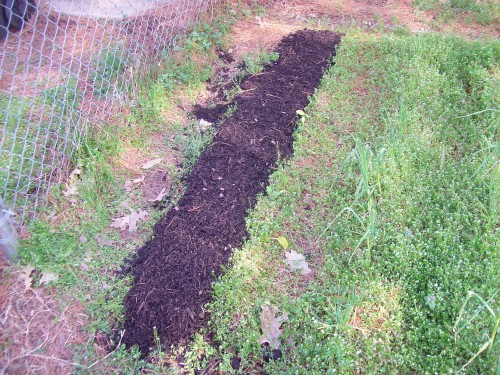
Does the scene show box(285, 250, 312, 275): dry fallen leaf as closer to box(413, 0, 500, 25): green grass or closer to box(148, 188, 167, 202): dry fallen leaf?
box(148, 188, 167, 202): dry fallen leaf

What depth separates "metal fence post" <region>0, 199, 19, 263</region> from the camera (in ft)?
7.86

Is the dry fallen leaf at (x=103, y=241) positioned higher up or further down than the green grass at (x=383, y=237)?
further down

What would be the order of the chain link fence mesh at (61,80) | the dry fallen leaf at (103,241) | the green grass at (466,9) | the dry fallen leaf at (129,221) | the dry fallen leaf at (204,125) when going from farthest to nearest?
the green grass at (466,9)
the dry fallen leaf at (204,125)
the chain link fence mesh at (61,80)
the dry fallen leaf at (129,221)
the dry fallen leaf at (103,241)

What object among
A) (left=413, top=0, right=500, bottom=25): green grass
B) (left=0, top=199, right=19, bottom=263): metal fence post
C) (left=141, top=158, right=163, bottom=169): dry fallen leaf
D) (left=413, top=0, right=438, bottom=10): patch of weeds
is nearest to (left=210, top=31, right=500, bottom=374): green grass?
(left=141, top=158, right=163, bottom=169): dry fallen leaf

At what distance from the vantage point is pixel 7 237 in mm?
2477

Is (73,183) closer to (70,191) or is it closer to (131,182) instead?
(70,191)

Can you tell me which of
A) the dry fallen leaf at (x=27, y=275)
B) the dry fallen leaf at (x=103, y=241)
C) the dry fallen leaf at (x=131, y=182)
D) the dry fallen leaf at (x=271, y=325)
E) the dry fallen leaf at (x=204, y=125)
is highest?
the dry fallen leaf at (x=204, y=125)

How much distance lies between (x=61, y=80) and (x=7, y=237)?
188 cm

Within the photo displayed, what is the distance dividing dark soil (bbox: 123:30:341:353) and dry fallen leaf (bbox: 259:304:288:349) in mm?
352

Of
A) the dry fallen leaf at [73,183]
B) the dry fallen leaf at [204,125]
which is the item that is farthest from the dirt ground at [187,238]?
the dry fallen leaf at [73,183]

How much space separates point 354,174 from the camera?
3250 mm

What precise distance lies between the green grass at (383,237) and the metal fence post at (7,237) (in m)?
1.24

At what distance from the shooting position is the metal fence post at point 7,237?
94.3 inches

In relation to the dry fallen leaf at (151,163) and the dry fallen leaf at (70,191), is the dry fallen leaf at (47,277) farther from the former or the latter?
the dry fallen leaf at (151,163)
